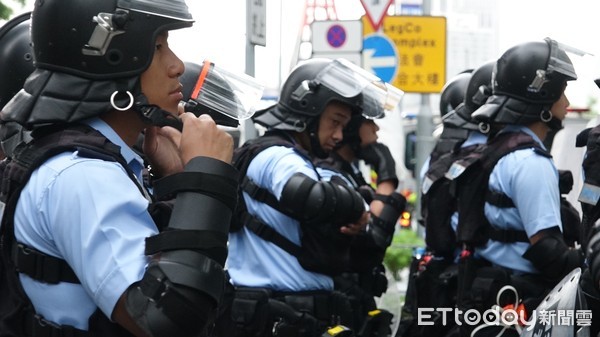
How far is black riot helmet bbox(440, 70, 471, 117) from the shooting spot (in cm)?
1016

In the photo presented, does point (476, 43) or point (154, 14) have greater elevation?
point (154, 14)

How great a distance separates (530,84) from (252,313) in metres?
2.14

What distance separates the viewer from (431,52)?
16.2 m

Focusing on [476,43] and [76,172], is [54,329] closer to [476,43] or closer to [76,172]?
[76,172]

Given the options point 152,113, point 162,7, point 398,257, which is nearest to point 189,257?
point 152,113

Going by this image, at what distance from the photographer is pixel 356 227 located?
7109mm

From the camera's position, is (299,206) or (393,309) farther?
(393,309)

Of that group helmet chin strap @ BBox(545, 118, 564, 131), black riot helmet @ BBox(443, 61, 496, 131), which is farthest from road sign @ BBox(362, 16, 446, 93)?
helmet chin strap @ BBox(545, 118, 564, 131)

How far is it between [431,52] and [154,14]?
13013 millimetres

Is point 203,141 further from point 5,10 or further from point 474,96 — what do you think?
point 5,10

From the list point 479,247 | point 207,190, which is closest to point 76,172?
point 207,190

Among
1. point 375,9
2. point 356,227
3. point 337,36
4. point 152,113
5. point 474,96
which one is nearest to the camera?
point 152,113

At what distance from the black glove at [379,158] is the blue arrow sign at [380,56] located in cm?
404

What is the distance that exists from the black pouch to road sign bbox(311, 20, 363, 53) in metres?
5.49
